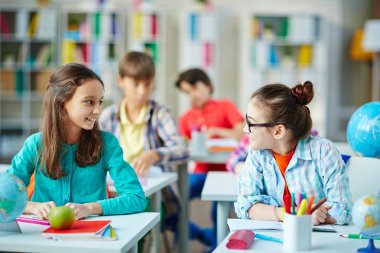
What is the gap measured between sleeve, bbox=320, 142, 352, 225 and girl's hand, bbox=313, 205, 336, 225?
0.08ft

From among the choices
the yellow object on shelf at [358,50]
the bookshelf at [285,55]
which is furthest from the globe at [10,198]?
the yellow object on shelf at [358,50]

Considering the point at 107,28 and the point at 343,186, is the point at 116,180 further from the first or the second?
the point at 107,28

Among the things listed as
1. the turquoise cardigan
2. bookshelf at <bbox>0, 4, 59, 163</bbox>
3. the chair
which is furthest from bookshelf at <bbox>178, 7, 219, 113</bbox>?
the turquoise cardigan

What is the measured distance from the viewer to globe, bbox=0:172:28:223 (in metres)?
1.71

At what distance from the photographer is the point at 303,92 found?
2021 mm

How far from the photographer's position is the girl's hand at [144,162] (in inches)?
115

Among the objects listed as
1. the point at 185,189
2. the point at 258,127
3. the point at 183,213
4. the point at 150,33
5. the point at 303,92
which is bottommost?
the point at 183,213

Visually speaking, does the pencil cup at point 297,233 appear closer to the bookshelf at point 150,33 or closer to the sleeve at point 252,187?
the sleeve at point 252,187

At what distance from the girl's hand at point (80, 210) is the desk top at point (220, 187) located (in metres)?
0.68

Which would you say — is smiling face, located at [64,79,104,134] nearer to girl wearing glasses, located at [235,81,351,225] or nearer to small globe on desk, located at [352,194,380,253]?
girl wearing glasses, located at [235,81,351,225]

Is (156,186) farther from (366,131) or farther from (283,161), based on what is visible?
(366,131)

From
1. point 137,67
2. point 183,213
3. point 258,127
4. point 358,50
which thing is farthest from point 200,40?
point 258,127

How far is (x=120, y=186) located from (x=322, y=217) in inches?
27.6

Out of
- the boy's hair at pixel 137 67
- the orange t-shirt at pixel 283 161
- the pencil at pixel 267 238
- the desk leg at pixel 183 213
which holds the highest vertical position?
the boy's hair at pixel 137 67
